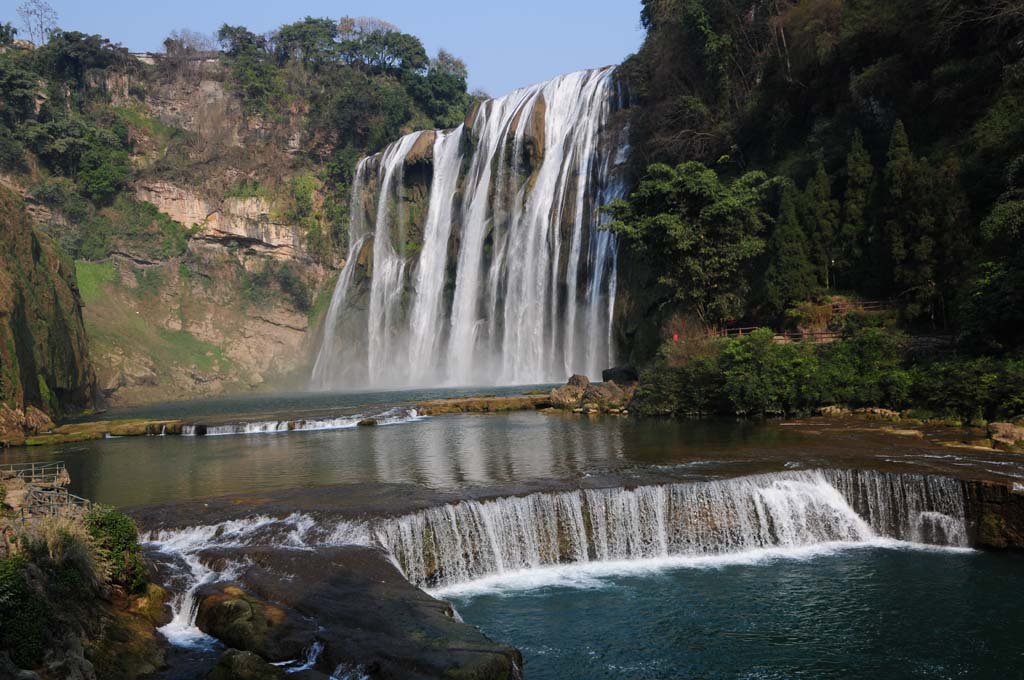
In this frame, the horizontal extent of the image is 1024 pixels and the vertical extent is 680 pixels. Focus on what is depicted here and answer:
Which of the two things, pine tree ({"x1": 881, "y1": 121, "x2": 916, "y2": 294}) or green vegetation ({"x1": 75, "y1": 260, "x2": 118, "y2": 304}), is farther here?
green vegetation ({"x1": 75, "y1": 260, "x2": 118, "y2": 304})

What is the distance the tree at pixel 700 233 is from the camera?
31422 mm

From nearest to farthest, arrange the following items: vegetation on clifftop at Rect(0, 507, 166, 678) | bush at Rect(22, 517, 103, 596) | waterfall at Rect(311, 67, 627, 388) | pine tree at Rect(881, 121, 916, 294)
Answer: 1. vegetation on clifftop at Rect(0, 507, 166, 678)
2. bush at Rect(22, 517, 103, 596)
3. pine tree at Rect(881, 121, 916, 294)
4. waterfall at Rect(311, 67, 627, 388)

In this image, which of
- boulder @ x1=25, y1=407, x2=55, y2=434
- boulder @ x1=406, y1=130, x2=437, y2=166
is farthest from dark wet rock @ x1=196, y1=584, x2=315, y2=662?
boulder @ x1=406, y1=130, x2=437, y2=166

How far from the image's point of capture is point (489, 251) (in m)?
55.3

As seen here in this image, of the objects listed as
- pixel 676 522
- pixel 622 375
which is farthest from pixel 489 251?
pixel 676 522

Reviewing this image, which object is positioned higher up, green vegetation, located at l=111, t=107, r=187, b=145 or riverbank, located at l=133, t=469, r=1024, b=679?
green vegetation, located at l=111, t=107, r=187, b=145

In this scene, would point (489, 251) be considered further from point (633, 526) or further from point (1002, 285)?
point (633, 526)

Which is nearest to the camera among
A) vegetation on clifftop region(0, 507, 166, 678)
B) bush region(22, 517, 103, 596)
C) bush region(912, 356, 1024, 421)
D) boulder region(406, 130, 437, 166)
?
vegetation on clifftop region(0, 507, 166, 678)

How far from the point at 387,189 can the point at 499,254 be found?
18.0m

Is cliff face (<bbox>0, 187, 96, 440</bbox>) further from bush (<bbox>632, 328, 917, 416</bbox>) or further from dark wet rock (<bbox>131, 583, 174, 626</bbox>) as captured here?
bush (<bbox>632, 328, 917, 416</bbox>)

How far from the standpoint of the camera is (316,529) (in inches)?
571

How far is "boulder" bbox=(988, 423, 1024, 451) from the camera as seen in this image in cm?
1808

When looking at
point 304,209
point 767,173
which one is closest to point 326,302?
point 304,209

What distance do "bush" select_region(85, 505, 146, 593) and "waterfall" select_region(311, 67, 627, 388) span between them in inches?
1277
